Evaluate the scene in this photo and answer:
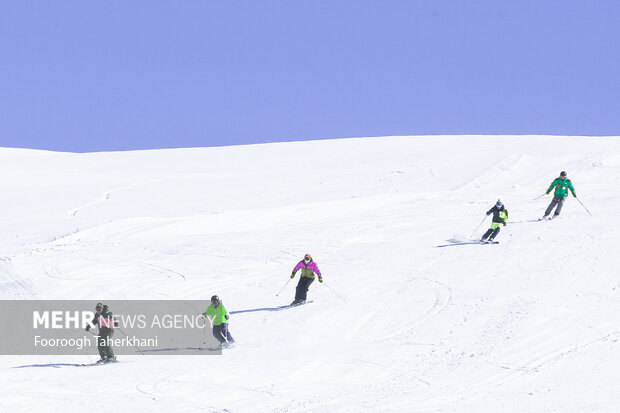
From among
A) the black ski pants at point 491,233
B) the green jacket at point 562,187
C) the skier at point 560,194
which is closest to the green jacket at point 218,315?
the black ski pants at point 491,233

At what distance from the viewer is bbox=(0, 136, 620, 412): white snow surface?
12.0 meters

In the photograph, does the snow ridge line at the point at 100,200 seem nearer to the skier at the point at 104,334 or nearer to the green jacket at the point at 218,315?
the skier at the point at 104,334

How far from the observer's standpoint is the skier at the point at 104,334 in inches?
574

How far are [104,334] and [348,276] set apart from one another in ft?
20.1

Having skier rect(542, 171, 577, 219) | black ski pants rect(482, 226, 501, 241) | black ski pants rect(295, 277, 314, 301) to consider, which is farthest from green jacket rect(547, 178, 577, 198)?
black ski pants rect(295, 277, 314, 301)

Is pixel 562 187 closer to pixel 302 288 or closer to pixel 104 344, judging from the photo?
pixel 302 288

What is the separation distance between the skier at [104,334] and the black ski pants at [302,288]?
3857mm

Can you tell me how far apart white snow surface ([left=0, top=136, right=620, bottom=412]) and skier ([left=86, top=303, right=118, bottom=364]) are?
500 millimetres

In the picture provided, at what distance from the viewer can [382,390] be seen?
38.8 feet

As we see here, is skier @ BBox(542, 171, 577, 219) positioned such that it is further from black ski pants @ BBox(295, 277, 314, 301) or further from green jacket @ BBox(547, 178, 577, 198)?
black ski pants @ BBox(295, 277, 314, 301)

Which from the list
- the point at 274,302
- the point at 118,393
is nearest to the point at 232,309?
the point at 274,302

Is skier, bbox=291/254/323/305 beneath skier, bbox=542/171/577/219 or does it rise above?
beneath

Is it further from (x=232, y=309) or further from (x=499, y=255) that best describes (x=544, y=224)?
(x=232, y=309)

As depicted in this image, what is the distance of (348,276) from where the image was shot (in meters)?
19.1
